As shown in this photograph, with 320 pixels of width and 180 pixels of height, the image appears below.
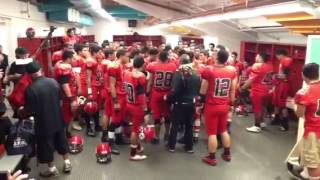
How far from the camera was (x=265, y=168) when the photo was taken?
462 cm

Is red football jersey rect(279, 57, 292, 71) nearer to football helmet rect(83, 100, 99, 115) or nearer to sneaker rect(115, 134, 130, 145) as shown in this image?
sneaker rect(115, 134, 130, 145)

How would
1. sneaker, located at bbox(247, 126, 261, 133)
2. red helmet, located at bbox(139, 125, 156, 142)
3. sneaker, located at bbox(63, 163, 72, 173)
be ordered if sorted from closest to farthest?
sneaker, located at bbox(63, 163, 72, 173)
red helmet, located at bbox(139, 125, 156, 142)
sneaker, located at bbox(247, 126, 261, 133)

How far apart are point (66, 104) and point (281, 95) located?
440cm

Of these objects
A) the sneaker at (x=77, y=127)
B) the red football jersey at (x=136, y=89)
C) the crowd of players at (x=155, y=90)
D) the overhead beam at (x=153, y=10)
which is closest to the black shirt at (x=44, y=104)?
the crowd of players at (x=155, y=90)

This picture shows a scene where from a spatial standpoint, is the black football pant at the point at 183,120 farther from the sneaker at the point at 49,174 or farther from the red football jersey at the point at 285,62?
the red football jersey at the point at 285,62

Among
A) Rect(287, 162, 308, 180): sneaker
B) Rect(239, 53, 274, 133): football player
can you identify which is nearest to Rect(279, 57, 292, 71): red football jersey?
Rect(239, 53, 274, 133): football player

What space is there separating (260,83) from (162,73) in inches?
89.1

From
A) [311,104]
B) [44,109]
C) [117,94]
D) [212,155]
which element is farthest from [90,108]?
[311,104]

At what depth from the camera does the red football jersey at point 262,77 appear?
6.24 metres

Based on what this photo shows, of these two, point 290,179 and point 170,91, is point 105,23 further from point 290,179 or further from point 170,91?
point 290,179

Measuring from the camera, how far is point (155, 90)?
531cm

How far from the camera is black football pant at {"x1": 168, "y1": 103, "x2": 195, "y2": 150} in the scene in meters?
5.00

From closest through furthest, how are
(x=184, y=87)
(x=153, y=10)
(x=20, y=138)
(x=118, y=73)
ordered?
(x=20, y=138)
(x=184, y=87)
(x=118, y=73)
(x=153, y=10)

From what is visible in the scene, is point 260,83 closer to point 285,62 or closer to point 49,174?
point 285,62
